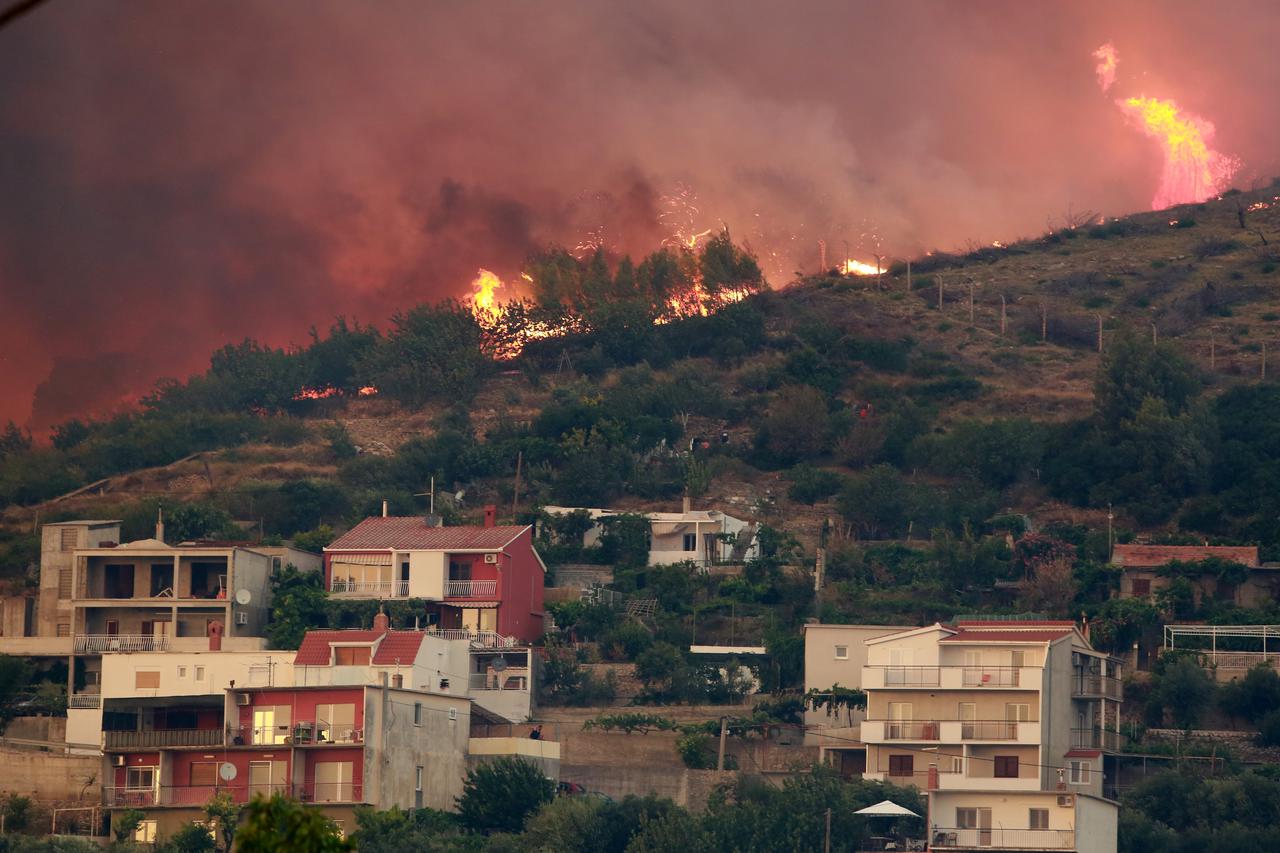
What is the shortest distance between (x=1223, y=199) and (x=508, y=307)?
177 ft

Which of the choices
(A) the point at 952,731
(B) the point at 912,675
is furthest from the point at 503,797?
(A) the point at 952,731

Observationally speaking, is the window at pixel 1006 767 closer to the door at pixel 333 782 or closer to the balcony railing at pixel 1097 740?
the balcony railing at pixel 1097 740

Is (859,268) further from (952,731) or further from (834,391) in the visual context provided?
(952,731)

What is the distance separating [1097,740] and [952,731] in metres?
5.02

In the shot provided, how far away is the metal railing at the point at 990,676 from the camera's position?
67.2 m

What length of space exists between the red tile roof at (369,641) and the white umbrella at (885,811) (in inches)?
566

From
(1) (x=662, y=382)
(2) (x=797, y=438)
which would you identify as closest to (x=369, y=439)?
(1) (x=662, y=382)

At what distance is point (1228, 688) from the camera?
231ft

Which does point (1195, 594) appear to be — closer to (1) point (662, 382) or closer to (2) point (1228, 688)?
(2) point (1228, 688)

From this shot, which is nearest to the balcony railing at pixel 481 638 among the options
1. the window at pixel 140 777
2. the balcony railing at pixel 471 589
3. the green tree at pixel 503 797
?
the balcony railing at pixel 471 589

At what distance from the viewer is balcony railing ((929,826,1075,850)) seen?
62.9 meters

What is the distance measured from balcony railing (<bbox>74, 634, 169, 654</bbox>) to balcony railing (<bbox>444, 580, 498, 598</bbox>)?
32.0 ft

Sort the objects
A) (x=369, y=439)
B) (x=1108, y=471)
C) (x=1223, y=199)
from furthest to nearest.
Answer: (x=1223, y=199) < (x=369, y=439) < (x=1108, y=471)

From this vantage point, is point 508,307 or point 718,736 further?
point 508,307
